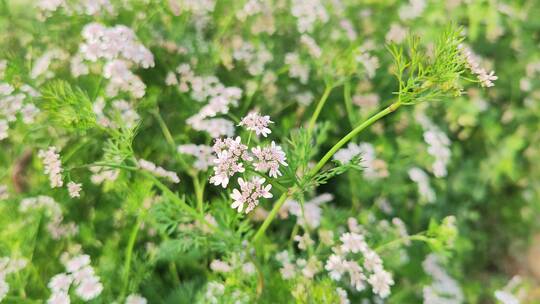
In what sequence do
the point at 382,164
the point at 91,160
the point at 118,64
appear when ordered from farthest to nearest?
the point at 382,164 < the point at 91,160 < the point at 118,64

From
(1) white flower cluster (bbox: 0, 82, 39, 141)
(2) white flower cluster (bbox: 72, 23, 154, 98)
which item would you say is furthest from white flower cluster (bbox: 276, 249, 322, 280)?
(1) white flower cluster (bbox: 0, 82, 39, 141)

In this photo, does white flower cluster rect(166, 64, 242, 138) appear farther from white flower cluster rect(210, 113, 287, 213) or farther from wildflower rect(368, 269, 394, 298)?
wildflower rect(368, 269, 394, 298)

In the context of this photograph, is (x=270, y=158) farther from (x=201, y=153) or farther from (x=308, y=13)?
(x=308, y=13)

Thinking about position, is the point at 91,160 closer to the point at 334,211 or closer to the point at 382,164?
the point at 334,211

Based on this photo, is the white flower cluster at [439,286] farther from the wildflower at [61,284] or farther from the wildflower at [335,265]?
the wildflower at [61,284]

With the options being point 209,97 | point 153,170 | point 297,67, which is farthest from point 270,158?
point 297,67

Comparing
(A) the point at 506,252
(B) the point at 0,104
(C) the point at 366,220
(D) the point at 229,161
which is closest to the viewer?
(D) the point at 229,161

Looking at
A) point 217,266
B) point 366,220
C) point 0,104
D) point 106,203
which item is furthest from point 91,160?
point 366,220
